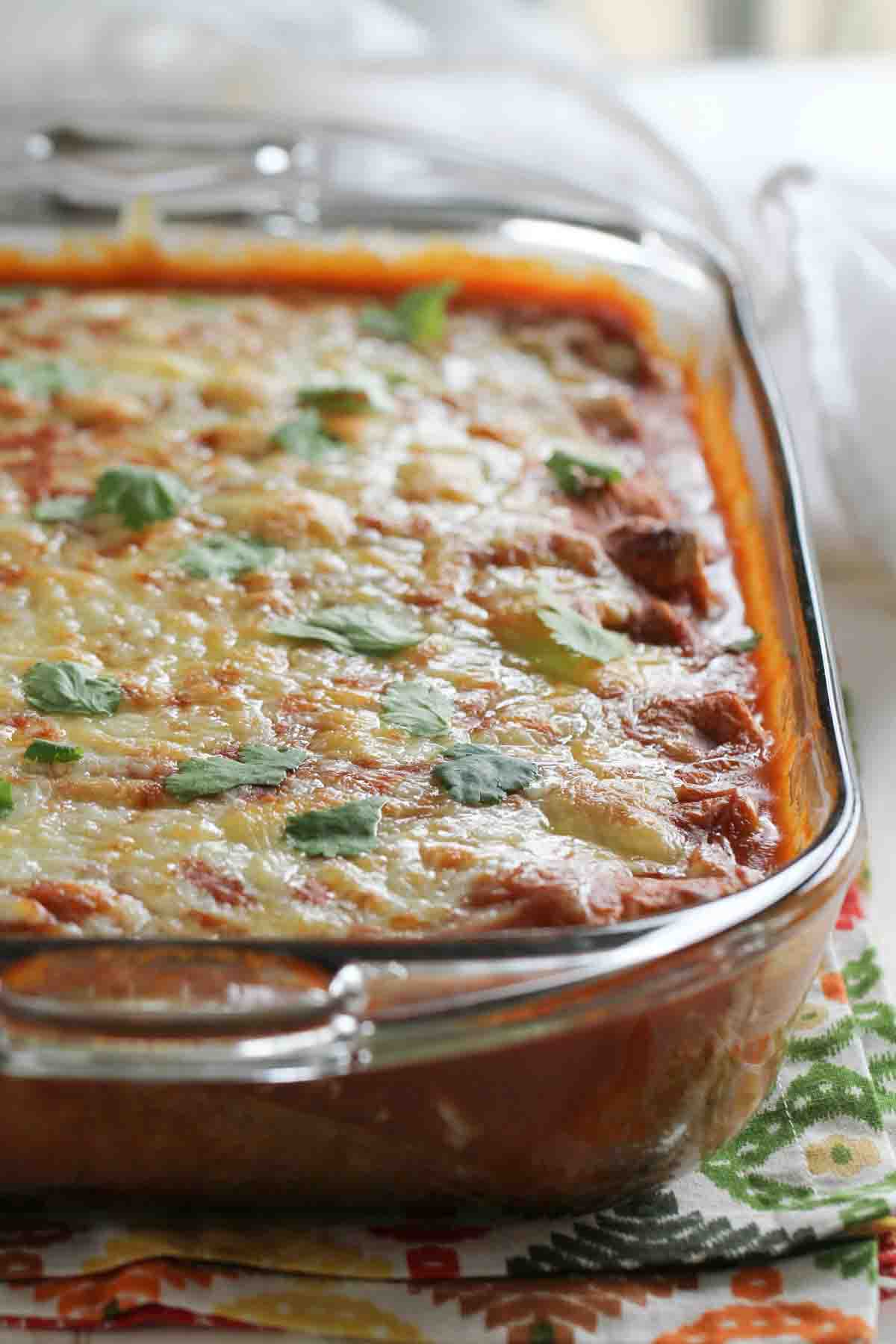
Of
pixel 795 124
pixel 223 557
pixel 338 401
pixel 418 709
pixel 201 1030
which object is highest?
pixel 795 124

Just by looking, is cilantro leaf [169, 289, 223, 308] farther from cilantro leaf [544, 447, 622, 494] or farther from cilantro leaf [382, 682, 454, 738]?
cilantro leaf [382, 682, 454, 738]

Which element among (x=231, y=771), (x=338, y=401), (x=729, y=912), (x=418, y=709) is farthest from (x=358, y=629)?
(x=729, y=912)

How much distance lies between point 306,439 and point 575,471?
0.43 metres

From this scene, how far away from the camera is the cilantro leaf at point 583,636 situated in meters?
2.36

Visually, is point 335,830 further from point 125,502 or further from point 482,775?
point 125,502

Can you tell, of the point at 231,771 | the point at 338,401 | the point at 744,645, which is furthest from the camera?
the point at 338,401

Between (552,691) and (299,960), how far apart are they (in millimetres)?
805

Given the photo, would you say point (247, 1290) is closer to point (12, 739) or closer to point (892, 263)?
point (12, 739)

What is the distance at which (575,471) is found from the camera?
9.34 feet

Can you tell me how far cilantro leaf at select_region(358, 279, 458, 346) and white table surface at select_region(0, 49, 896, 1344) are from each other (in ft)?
2.81

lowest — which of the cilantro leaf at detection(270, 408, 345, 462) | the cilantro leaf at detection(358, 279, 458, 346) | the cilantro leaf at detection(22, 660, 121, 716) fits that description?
the cilantro leaf at detection(22, 660, 121, 716)

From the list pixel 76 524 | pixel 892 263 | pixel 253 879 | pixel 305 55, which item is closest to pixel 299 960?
pixel 253 879

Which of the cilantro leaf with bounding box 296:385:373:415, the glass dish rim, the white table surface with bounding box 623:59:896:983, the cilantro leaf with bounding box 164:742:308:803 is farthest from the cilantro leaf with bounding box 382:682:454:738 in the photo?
the white table surface with bounding box 623:59:896:983

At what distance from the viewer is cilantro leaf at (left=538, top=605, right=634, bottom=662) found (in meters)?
2.36
